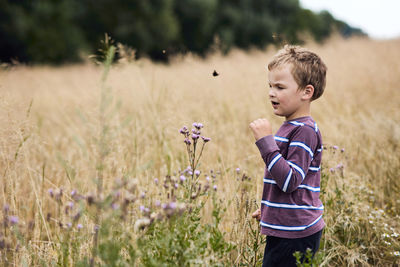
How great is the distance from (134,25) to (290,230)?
20539 millimetres

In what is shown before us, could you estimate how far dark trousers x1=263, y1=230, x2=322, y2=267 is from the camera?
1.69 metres

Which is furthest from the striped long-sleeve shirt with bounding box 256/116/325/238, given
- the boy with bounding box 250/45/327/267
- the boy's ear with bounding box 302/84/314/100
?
the boy's ear with bounding box 302/84/314/100

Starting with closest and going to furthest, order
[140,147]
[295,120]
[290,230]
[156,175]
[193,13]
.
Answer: [290,230]
[295,120]
[156,175]
[140,147]
[193,13]

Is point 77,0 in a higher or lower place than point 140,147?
higher

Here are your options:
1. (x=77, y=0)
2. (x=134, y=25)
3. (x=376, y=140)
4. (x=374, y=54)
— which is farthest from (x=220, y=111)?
(x=77, y=0)

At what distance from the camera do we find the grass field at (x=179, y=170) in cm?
148

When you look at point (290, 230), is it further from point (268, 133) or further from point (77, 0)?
point (77, 0)

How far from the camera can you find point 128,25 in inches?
805

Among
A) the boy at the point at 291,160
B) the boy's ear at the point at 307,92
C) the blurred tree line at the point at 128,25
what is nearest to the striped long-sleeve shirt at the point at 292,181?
the boy at the point at 291,160

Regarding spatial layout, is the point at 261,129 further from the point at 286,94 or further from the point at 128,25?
the point at 128,25

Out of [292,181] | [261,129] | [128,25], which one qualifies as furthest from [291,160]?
[128,25]

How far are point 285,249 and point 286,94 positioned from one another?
789 mm

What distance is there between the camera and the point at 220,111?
4844 millimetres

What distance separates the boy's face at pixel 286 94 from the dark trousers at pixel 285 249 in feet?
2.10
